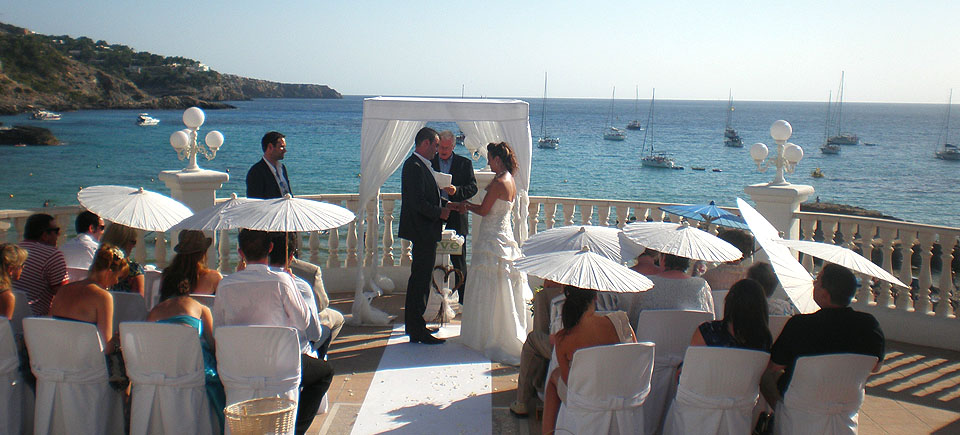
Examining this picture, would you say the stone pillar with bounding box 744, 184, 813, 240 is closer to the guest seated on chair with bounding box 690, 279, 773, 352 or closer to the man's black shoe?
the man's black shoe

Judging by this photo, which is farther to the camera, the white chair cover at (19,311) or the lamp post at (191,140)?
the lamp post at (191,140)

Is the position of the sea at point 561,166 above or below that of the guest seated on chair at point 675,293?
below

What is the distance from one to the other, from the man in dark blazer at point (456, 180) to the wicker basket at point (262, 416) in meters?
2.96

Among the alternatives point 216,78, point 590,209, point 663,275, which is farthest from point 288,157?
point 216,78

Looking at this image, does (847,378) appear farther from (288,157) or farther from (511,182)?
(288,157)

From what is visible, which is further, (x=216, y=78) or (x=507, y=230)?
(x=216, y=78)

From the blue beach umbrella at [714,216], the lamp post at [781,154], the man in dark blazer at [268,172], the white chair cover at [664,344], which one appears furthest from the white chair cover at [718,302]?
the man in dark blazer at [268,172]

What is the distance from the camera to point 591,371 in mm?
3180

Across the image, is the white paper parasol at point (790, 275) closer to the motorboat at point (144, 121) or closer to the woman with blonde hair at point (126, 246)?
the woman with blonde hair at point (126, 246)

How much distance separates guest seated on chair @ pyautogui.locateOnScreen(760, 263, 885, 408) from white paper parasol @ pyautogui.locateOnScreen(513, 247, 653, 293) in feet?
2.23

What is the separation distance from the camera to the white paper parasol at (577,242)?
169 inches

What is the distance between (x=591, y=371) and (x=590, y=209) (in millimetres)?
4290

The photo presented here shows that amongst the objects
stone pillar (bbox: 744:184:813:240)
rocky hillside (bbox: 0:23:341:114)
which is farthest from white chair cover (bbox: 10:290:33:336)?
rocky hillside (bbox: 0:23:341:114)

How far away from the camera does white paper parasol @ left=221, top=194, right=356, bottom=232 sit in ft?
11.9
